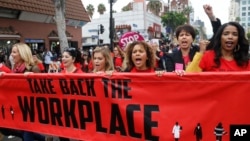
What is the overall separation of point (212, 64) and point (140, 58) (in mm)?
941

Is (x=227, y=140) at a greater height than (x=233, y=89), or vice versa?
(x=233, y=89)

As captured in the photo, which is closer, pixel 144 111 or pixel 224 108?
pixel 224 108

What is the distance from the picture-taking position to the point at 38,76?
4836 millimetres

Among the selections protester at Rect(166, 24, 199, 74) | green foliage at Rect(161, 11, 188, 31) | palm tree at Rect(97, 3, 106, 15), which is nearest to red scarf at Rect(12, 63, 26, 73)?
protester at Rect(166, 24, 199, 74)

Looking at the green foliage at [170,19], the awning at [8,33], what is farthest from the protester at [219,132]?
the green foliage at [170,19]

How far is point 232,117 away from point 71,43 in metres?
27.8

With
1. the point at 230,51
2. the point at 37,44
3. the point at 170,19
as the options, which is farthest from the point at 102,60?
the point at 170,19

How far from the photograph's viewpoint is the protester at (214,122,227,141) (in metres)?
3.71

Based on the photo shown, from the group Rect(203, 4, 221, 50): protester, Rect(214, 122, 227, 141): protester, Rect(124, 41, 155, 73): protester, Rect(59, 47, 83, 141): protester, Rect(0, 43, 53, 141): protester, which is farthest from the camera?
Rect(59, 47, 83, 141): protester

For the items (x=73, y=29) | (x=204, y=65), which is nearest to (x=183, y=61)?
(x=204, y=65)

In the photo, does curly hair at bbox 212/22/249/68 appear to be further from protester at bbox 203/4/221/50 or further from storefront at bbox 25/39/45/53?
storefront at bbox 25/39/45/53

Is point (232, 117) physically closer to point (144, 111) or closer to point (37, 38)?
point (144, 111)

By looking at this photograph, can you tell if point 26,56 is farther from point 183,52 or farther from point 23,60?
point 183,52

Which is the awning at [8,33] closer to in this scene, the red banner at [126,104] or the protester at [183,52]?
the red banner at [126,104]
